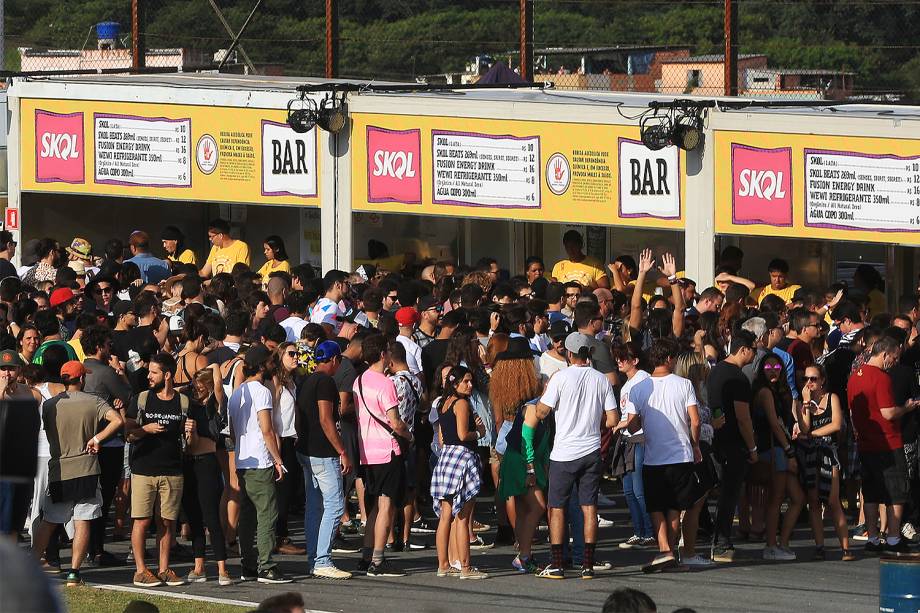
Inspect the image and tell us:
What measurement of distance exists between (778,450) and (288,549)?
352cm

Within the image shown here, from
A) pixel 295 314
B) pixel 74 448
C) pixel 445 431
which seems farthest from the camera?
pixel 295 314

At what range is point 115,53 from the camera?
120ft

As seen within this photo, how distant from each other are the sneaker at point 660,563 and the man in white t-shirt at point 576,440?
41 centimetres

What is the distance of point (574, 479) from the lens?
35.3 feet

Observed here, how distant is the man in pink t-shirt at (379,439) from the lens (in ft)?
35.2

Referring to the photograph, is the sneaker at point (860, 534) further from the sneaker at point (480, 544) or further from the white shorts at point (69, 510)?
the white shorts at point (69, 510)

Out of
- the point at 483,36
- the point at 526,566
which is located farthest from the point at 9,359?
the point at 483,36

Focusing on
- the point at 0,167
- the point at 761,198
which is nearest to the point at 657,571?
the point at 761,198

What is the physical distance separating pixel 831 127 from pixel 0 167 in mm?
10458

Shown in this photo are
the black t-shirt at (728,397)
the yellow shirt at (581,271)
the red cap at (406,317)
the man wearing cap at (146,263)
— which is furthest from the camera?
the yellow shirt at (581,271)

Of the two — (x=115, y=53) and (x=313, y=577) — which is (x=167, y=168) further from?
(x=115, y=53)

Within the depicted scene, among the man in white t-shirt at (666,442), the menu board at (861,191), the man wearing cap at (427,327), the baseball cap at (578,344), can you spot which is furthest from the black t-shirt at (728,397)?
the menu board at (861,191)

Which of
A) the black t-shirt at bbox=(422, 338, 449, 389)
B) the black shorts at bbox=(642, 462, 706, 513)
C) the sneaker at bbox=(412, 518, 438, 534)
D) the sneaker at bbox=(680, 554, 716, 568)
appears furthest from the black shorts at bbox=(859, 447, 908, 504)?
the sneaker at bbox=(412, 518, 438, 534)

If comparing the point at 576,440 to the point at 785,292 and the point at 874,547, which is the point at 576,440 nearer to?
the point at 874,547
